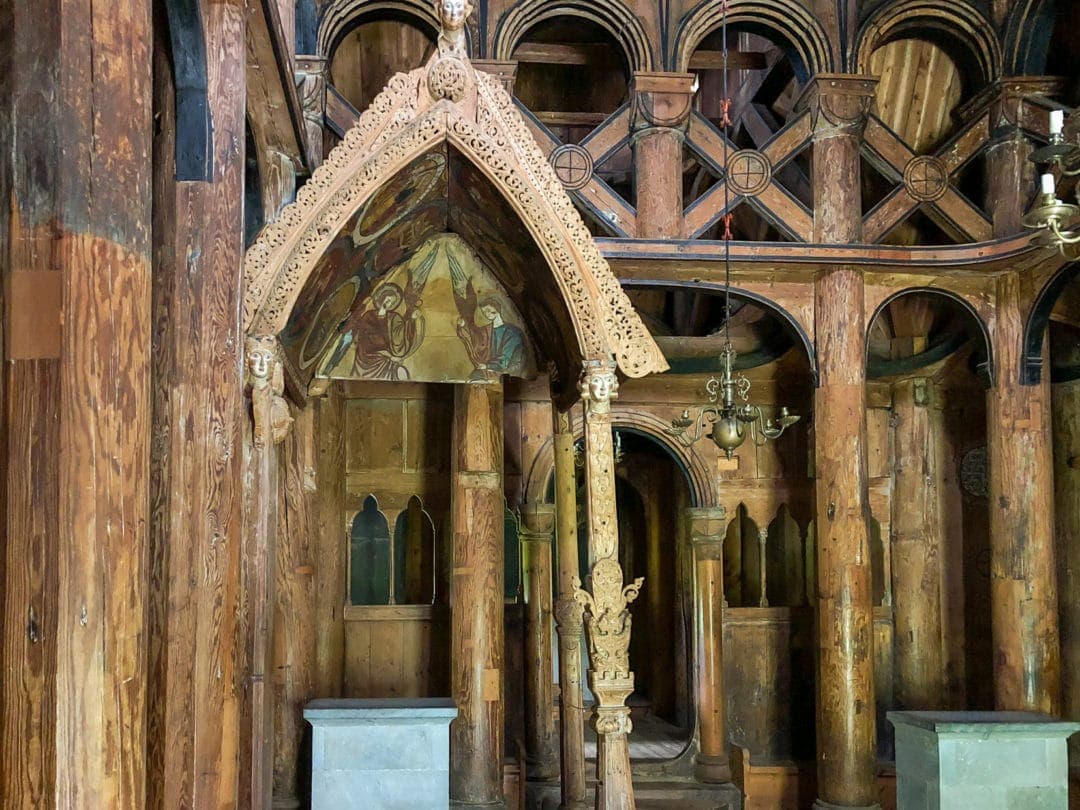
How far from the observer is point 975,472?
13234mm

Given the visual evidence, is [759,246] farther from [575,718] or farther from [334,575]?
[334,575]

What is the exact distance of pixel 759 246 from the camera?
1002 centimetres

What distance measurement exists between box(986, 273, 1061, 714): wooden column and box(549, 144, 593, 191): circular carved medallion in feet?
12.8

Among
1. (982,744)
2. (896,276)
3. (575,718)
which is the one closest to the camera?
(982,744)

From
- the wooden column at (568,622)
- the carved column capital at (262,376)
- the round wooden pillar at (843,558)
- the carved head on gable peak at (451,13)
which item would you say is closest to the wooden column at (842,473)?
the round wooden pillar at (843,558)

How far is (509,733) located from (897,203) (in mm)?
7063

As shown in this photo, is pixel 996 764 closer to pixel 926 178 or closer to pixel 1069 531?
pixel 1069 531

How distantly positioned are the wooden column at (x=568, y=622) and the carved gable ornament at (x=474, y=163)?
159cm

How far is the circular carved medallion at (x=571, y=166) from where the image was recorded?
1023cm

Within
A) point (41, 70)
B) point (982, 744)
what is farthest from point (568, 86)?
point (41, 70)

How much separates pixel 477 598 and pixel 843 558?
3.33 metres

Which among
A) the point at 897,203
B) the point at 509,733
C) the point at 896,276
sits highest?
the point at 897,203

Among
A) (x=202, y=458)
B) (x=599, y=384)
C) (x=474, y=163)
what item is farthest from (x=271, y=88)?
(x=202, y=458)

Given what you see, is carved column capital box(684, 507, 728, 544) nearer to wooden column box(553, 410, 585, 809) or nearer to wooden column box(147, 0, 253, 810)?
wooden column box(553, 410, 585, 809)
